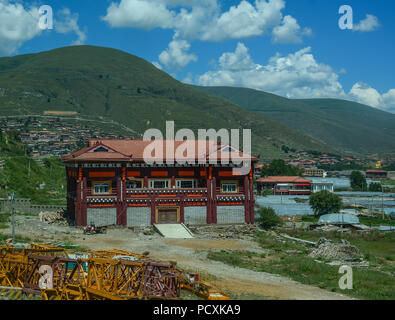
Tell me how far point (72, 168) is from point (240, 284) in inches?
1024

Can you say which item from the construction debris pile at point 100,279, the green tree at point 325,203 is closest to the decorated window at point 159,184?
the construction debris pile at point 100,279

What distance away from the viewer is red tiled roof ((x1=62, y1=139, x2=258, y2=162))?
44188 millimetres

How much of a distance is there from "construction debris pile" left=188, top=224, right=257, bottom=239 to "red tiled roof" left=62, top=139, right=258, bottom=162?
6.54 meters

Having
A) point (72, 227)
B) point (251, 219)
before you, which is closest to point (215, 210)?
point (251, 219)

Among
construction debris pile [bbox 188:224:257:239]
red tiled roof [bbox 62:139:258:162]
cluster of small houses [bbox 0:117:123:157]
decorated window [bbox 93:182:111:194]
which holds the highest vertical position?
cluster of small houses [bbox 0:117:123:157]

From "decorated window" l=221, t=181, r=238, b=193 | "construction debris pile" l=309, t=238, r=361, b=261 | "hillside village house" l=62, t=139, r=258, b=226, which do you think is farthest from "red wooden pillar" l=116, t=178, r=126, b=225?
"construction debris pile" l=309, t=238, r=361, b=261

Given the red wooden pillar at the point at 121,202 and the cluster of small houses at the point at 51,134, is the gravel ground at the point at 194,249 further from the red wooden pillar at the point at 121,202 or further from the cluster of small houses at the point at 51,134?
the cluster of small houses at the point at 51,134

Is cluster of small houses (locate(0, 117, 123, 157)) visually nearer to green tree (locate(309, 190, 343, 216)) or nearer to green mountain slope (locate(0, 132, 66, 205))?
green mountain slope (locate(0, 132, 66, 205))

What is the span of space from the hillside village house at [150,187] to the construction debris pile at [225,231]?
0.76 meters

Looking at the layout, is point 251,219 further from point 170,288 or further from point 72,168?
point 170,288

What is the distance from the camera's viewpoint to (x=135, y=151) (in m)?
47.1

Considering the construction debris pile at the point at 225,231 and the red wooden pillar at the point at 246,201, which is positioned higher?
the red wooden pillar at the point at 246,201

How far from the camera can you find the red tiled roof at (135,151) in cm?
4419

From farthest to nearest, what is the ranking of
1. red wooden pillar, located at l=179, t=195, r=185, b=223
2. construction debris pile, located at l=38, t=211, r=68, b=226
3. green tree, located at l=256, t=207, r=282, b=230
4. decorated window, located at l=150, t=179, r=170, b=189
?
green tree, located at l=256, t=207, r=282, b=230, decorated window, located at l=150, t=179, r=170, b=189, red wooden pillar, located at l=179, t=195, r=185, b=223, construction debris pile, located at l=38, t=211, r=68, b=226
